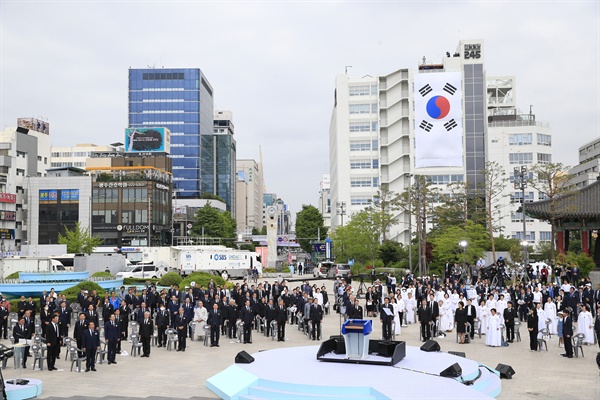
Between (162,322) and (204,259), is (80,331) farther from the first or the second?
(204,259)

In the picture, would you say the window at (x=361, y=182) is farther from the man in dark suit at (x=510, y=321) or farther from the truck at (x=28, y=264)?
the man in dark suit at (x=510, y=321)

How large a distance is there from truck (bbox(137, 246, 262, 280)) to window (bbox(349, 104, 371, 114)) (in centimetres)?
3043

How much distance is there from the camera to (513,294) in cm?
2688

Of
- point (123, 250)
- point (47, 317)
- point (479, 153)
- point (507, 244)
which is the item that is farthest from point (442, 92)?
point (47, 317)

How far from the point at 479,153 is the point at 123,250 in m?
48.4


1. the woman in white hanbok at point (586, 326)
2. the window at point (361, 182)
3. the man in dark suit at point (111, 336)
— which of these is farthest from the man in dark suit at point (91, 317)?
the window at point (361, 182)

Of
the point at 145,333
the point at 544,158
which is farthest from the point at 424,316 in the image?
the point at 544,158

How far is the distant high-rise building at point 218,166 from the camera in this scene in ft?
479

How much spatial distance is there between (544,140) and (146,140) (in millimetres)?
64836

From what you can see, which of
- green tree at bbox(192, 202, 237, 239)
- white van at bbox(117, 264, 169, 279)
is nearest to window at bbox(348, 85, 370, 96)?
green tree at bbox(192, 202, 237, 239)

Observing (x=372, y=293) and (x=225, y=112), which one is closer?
(x=372, y=293)

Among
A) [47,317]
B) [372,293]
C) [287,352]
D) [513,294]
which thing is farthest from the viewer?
[372,293]

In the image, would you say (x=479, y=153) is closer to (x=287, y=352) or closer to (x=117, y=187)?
(x=117, y=187)

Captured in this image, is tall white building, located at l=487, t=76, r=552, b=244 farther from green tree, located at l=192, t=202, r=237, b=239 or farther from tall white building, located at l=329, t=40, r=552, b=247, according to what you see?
green tree, located at l=192, t=202, r=237, b=239
